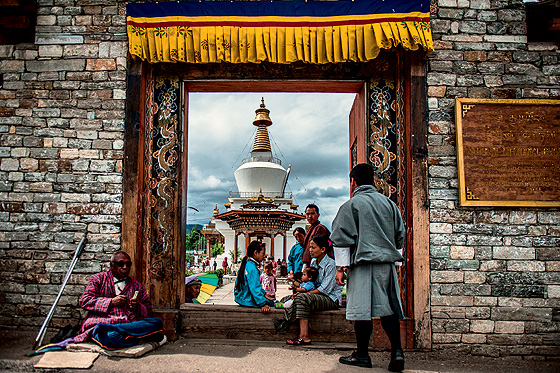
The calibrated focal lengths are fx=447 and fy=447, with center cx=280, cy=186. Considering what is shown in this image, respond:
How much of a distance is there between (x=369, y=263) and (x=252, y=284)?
1954 millimetres

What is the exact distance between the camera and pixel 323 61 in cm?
560

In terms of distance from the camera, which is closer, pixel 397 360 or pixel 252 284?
pixel 397 360

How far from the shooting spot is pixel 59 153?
5.66 metres

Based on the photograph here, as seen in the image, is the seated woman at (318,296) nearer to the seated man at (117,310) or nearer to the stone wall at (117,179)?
the stone wall at (117,179)

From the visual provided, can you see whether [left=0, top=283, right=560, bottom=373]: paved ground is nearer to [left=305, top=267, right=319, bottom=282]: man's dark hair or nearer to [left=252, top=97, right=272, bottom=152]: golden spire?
[left=305, top=267, right=319, bottom=282]: man's dark hair

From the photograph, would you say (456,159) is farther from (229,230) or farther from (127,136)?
(229,230)

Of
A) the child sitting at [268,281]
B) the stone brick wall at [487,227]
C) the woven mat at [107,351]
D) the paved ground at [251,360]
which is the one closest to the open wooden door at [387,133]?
the stone brick wall at [487,227]

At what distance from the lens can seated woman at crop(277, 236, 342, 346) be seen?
5152mm

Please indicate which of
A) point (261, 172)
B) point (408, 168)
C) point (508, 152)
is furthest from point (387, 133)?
point (261, 172)

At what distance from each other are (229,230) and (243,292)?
975 inches

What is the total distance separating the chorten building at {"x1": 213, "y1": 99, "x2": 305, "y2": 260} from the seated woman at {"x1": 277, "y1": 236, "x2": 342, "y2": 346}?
20213 mm

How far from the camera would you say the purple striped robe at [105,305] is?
4668 mm

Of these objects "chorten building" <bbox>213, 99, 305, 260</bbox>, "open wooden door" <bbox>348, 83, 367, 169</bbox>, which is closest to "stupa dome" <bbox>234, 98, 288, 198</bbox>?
"chorten building" <bbox>213, 99, 305, 260</bbox>

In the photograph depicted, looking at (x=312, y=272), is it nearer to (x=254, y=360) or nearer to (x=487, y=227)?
(x=254, y=360)
